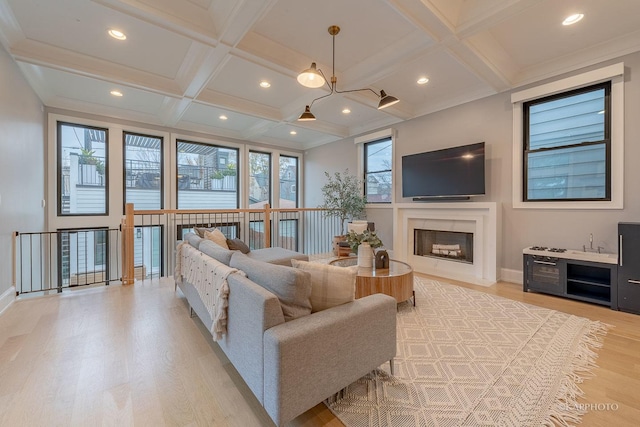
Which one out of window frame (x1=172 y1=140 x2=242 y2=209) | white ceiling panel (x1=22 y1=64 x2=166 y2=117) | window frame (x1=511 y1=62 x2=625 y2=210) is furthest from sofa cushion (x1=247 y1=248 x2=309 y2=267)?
window frame (x1=511 y1=62 x2=625 y2=210)

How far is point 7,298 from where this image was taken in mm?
2998

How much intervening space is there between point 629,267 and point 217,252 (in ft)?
14.4

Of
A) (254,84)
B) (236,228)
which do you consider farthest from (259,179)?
Answer: (254,84)

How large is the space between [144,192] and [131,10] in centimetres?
410

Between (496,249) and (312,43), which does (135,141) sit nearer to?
(312,43)

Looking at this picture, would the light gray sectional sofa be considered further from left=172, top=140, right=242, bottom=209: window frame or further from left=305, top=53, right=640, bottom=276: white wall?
left=172, top=140, right=242, bottom=209: window frame

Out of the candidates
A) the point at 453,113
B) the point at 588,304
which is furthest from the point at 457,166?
the point at 588,304

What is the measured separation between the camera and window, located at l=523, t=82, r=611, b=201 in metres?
→ 3.36

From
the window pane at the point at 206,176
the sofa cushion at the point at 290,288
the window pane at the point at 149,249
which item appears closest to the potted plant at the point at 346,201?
the window pane at the point at 206,176

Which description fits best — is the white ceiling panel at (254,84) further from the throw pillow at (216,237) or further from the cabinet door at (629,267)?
the cabinet door at (629,267)

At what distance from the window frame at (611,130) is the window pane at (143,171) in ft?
22.2

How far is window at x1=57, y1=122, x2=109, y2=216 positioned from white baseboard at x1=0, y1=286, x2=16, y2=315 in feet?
7.15

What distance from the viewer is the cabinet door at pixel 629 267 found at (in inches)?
113

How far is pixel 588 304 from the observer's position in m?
3.19
